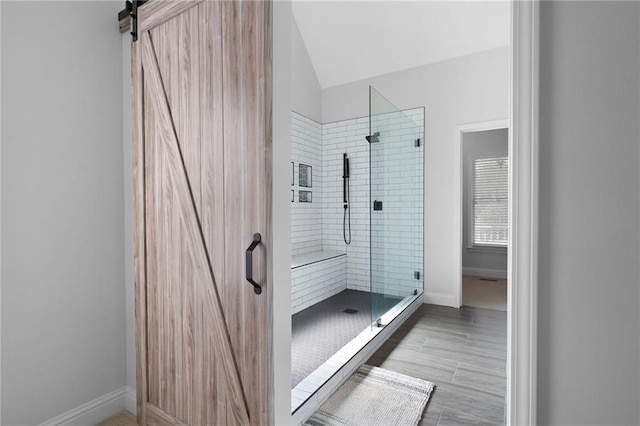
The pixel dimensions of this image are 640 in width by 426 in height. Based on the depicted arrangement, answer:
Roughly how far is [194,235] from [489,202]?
5507mm

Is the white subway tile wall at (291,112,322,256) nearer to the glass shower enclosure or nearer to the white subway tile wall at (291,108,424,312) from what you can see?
the white subway tile wall at (291,108,424,312)

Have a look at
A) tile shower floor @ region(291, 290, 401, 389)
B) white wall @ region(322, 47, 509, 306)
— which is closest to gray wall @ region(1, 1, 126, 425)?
tile shower floor @ region(291, 290, 401, 389)

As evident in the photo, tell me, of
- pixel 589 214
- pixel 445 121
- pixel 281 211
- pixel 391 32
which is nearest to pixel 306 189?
pixel 445 121

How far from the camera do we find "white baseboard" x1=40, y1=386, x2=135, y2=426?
1.68m

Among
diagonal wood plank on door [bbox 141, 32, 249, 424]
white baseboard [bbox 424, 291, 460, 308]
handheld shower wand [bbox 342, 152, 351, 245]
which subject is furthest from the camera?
handheld shower wand [bbox 342, 152, 351, 245]

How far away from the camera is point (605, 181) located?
0.78 meters

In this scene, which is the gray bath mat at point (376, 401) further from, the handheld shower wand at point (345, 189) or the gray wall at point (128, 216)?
the handheld shower wand at point (345, 189)

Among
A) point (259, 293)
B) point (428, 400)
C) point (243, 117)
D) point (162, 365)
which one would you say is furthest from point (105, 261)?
point (428, 400)

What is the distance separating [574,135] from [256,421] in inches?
56.6

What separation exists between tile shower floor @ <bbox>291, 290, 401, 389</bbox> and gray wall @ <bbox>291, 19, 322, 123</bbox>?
2.46 meters

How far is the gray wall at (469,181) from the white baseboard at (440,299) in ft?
7.64

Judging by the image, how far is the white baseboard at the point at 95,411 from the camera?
168 cm

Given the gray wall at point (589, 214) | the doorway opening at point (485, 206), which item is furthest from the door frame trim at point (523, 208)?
the doorway opening at point (485, 206)

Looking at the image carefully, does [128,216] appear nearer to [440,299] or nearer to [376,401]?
[376,401]
